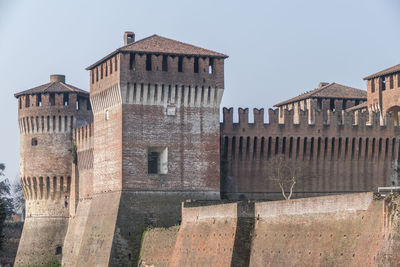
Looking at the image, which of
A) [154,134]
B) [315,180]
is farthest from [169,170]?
[315,180]

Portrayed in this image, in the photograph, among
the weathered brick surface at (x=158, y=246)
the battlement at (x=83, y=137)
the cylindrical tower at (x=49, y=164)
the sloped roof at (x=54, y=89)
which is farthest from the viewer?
the sloped roof at (x=54, y=89)

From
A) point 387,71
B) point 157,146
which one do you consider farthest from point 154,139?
point 387,71

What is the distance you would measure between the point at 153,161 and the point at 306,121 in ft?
34.4

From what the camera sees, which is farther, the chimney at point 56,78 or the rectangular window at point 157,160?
the chimney at point 56,78

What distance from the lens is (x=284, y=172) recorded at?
6119 cm

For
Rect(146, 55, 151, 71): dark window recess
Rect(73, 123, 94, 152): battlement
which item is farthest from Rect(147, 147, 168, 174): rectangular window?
Rect(73, 123, 94, 152): battlement

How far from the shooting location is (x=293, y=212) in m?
41.8

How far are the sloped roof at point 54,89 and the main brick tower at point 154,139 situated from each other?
1196 cm

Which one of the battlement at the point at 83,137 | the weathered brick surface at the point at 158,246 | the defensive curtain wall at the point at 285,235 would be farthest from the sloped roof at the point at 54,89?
the defensive curtain wall at the point at 285,235

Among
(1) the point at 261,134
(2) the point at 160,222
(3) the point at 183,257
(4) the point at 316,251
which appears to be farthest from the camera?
(1) the point at 261,134

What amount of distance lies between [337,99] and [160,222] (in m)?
19.5

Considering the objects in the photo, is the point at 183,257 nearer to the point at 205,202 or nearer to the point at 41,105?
the point at 205,202

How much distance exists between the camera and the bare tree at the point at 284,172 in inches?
2394

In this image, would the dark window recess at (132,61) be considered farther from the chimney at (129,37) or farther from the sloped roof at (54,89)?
the sloped roof at (54,89)
